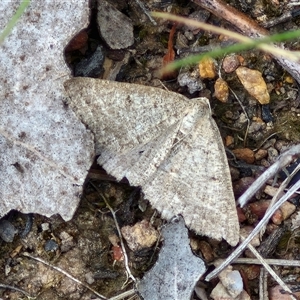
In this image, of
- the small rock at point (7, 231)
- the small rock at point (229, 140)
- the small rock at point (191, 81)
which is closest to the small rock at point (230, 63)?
the small rock at point (191, 81)

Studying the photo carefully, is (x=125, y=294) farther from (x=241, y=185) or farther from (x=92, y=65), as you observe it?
(x=92, y=65)

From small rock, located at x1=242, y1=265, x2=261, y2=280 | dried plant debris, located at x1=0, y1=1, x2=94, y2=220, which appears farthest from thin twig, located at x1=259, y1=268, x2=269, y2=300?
dried plant debris, located at x1=0, y1=1, x2=94, y2=220

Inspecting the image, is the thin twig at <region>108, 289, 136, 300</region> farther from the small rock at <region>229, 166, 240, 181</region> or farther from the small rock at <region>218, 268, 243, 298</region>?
the small rock at <region>229, 166, 240, 181</region>

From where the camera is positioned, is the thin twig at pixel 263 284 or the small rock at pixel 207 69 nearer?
the thin twig at pixel 263 284

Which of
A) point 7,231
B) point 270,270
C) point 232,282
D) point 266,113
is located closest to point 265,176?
point 266,113

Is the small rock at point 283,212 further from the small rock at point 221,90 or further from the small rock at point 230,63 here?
the small rock at point 230,63

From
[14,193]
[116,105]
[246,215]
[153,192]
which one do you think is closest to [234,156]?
[246,215]
